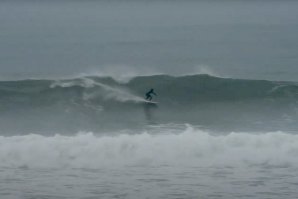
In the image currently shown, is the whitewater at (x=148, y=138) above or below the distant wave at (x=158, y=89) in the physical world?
below

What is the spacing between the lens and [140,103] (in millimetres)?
28578

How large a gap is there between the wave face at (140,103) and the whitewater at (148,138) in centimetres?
3

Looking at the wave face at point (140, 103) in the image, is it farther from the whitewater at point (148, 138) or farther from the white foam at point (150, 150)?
the white foam at point (150, 150)

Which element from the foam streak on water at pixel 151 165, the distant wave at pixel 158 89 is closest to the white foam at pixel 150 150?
the foam streak on water at pixel 151 165

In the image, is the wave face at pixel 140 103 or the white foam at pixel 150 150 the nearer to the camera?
the white foam at pixel 150 150

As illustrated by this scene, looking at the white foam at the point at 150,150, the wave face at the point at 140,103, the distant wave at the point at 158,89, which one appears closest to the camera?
the white foam at the point at 150,150

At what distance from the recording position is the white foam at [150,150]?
21.3 m

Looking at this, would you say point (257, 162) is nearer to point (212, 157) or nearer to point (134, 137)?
point (212, 157)

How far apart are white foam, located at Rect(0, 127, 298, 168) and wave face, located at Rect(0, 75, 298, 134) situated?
8.37 feet

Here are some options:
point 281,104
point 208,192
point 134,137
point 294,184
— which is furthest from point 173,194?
point 281,104

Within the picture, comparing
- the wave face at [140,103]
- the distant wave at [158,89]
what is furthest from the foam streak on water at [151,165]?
the distant wave at [158,89]

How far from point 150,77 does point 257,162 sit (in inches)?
415

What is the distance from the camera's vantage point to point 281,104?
28438mm

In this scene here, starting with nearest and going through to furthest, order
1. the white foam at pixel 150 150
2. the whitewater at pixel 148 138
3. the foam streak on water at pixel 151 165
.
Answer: the foam streak on water at pixel 151 165 → the whitewater at pixel 148 138 → the white foam at pixel 150 150
